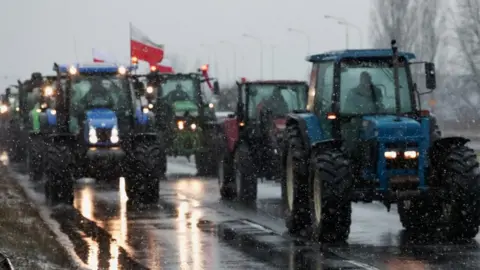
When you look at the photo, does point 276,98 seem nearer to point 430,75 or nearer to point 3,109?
point 430,75

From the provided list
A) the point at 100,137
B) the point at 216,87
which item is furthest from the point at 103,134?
the point at 216,87

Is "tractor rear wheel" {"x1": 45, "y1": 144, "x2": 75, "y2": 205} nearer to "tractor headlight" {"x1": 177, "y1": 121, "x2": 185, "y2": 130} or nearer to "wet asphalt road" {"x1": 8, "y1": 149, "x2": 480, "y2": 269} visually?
"wet asphalt road" {"x1": 8, "y1": 149, "x2": 480, "y2": 269}

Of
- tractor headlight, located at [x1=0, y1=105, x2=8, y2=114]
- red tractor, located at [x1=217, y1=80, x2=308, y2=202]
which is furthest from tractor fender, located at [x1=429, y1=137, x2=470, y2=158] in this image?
tractor headlight, located at [x1=0, y1=105, x2=8, y2=114]

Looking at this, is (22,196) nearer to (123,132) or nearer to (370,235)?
(123,132)

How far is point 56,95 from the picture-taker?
24.7m

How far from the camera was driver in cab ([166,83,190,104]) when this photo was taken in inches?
1341

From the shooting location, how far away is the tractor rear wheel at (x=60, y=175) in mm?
23531

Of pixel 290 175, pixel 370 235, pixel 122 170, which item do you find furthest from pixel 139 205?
pixel 370 235

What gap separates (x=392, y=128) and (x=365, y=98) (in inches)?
43.0

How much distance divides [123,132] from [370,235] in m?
8.35

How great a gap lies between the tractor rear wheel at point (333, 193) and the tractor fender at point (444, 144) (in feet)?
4.06

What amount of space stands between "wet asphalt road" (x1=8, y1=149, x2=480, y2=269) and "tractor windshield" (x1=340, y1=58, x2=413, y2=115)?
1.73m

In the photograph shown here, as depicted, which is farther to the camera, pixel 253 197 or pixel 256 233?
pixel 253 197

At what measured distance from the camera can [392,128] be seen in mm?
16109
